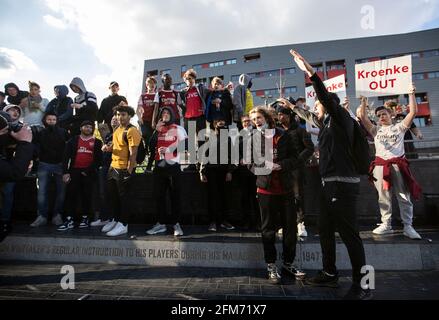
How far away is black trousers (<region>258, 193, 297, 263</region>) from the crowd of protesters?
0.05 ft

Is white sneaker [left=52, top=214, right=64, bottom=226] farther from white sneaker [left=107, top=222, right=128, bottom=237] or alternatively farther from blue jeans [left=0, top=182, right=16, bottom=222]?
white sneaker [left=107, top=222, right=128, bottom=237]

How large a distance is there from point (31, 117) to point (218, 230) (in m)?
5.96

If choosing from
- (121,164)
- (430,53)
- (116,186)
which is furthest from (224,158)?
(430,53)

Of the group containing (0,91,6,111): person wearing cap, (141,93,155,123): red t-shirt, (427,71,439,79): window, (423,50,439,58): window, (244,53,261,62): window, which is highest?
(244,53,261,62): window

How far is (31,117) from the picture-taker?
6.92 m

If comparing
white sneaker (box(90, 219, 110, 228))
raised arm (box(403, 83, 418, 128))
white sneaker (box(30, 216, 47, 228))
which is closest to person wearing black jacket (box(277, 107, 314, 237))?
raised arm (box(403, 83, 418, 128))

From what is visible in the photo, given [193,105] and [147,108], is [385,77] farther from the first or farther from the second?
[147,108]

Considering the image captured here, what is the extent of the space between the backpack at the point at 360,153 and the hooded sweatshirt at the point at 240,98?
10.2 ft

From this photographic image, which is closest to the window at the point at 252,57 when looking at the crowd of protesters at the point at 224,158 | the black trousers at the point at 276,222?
the crowd of protesters at the point at 224,158

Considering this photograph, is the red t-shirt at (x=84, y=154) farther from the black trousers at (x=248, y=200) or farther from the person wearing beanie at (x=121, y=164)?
the black trousers at (x=248, y=200)

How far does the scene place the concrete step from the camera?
411 cm

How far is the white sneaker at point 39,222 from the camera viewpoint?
5.47 m

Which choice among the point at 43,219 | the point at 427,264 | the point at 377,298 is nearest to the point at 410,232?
the point at 427,264

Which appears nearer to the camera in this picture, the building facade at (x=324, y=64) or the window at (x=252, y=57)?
the building facade at (x=324, y=64)
